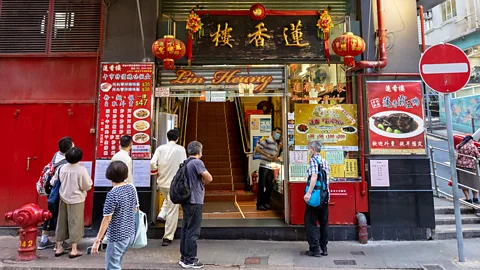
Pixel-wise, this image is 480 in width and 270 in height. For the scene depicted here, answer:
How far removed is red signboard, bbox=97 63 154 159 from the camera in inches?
224

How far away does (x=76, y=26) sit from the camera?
6141mm

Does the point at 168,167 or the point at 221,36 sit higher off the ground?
the point at 221,36

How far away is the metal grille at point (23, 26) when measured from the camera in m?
6.10

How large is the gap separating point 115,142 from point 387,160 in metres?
4.96

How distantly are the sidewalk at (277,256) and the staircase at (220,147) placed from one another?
308 cm

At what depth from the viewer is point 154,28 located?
590cm

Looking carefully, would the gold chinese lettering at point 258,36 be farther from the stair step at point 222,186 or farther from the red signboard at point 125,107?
the stair step at point 222,186

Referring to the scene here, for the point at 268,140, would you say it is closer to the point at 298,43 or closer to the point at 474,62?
the point at 298,43

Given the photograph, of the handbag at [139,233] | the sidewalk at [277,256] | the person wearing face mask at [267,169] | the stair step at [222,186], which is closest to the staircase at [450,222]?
the sidewalk at [277,256]

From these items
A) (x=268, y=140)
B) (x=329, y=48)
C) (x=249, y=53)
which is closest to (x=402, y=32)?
(x=329, y=48)

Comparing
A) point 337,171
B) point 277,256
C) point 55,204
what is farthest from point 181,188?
point 337,171

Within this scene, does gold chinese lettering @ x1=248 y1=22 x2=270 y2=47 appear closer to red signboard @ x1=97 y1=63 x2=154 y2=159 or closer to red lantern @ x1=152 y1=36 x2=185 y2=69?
red lantern @ x1=152 y1=36 x2=185 y2=69

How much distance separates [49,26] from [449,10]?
2180 centimetres

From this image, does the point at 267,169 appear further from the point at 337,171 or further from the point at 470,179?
the point at 470,179
